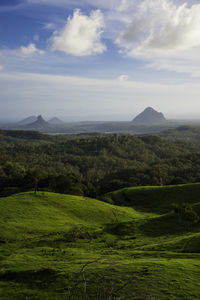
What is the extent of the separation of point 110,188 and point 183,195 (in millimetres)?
43988

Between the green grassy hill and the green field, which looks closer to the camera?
the green field

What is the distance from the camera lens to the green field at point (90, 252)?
57.4 feet

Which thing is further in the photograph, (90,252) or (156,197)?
(156,197)

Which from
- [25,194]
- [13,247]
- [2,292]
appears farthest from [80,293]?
[25,194]

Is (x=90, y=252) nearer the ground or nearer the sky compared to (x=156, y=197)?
nearer the sky

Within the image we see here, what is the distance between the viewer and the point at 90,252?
31531mm

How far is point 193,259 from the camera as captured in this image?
2480 centimetres

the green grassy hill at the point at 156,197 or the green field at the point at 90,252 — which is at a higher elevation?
the green field at the point at 90,252

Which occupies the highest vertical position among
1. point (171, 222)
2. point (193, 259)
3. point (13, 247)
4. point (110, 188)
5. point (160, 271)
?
point (160, 271)

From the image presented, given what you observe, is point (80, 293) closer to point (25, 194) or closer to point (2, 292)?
point (2, 292)

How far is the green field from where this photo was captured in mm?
17500

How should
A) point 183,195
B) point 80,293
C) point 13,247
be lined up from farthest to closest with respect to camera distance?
point 183,195
point 13,247
point 80,293

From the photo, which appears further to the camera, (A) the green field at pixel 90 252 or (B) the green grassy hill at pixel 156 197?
(B) the green grassy hill at pixel 156 197

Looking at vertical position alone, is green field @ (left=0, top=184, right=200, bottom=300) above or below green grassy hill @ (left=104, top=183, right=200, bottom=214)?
above
